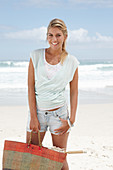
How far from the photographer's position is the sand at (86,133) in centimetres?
398

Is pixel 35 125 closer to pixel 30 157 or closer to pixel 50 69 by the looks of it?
pixel 30 157

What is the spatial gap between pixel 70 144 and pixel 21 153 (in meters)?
2.47

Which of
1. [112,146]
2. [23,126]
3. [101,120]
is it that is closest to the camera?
[112,146]

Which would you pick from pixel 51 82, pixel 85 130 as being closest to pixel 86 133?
pixel 85 130

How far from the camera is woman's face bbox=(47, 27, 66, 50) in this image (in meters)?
2.29

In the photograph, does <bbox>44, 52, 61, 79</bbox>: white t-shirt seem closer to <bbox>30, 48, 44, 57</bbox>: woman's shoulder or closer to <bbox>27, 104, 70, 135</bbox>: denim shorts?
<bbox>30, 48, 44, 57</bbox>: woman's shoulder

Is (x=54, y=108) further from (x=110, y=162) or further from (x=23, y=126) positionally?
(x=23, y=126)

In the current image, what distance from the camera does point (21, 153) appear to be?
2271 millimetres

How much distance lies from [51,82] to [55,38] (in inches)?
15.9

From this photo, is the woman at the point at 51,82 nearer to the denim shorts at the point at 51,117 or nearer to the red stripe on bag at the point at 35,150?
the denim shorts at the point at 51,117

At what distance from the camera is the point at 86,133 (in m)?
5.41

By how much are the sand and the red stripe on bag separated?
5.29 ft

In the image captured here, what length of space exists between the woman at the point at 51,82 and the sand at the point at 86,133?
1.65 m

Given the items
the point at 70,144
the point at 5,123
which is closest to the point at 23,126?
the point at 5,123
